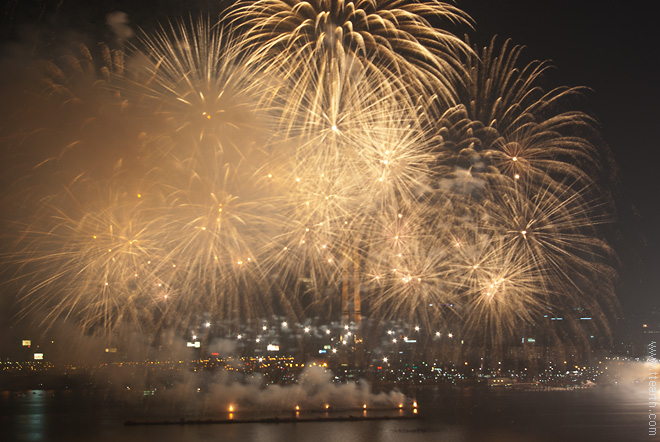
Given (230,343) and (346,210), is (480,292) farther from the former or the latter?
(230,343)

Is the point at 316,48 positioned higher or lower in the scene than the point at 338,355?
higher

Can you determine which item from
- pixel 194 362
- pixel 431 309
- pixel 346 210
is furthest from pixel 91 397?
pixel 346 210

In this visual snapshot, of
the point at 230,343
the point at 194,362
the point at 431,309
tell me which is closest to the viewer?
Answer: the point at 431,309

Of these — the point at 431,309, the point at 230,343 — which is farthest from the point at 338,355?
the point at 431,309

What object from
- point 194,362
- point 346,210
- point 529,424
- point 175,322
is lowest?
point 529,424

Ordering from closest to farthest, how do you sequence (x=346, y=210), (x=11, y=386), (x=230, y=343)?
(x=346, y=210) → (x=230, y=343) → (x=11, y=386)

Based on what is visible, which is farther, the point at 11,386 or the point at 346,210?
the point at 11,386
